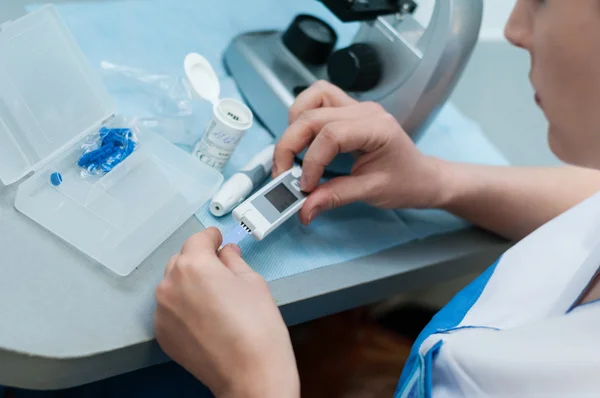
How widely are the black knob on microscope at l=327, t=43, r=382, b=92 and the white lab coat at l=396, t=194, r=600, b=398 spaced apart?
289mm

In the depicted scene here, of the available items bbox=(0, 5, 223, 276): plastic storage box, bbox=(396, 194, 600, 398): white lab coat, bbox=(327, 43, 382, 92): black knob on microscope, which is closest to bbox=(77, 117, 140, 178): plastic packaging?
bbox=(0, 5, 223, 276): plastic storage box

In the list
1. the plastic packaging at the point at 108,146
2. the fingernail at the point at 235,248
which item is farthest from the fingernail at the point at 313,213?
the plastic packaging at the point at 108,146

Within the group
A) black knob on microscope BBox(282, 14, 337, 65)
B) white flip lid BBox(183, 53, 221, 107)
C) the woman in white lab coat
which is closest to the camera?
the woman in white lab coat

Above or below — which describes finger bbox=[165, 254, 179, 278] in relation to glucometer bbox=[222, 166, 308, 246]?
above

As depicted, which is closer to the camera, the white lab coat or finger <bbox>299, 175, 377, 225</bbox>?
the white lab coat

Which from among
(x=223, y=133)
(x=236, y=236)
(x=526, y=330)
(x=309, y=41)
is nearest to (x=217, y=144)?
(x=223, y=133)

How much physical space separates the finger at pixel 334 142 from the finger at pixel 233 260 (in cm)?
12

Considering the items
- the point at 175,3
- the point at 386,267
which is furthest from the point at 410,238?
the point at 175,3

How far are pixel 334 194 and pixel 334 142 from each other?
6 centimetres

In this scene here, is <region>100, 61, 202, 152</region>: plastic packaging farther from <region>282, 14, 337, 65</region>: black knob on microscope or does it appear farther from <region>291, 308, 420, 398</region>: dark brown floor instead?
<region>291, 308, 420, 398</region>: dark brown floor

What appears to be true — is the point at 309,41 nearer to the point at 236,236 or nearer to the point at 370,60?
the point at 370,60

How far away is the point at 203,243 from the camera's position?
0.51m

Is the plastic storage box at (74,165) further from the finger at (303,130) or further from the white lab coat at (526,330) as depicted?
the white lab coat at (526,330)

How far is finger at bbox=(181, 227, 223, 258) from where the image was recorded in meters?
0.50
